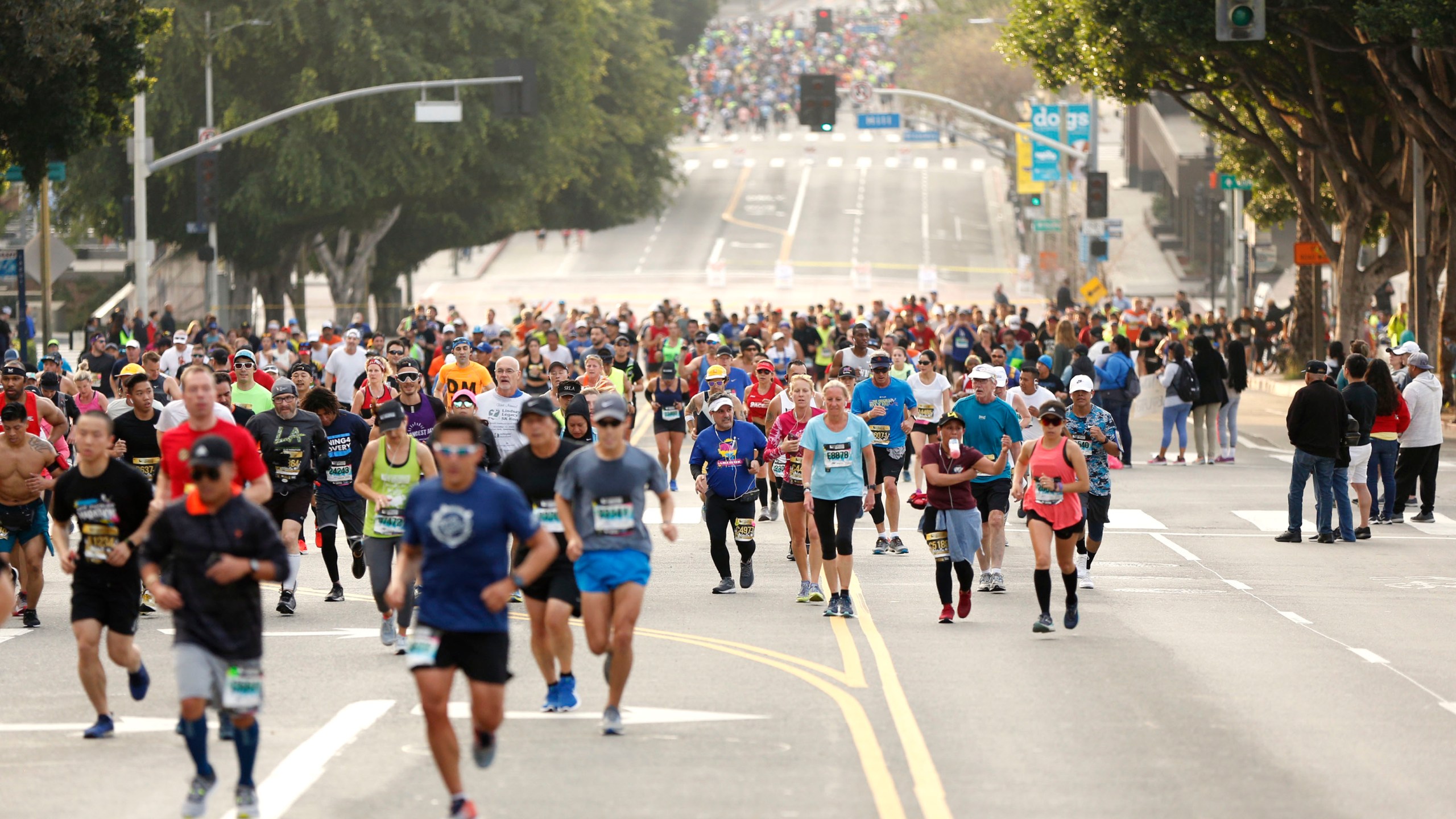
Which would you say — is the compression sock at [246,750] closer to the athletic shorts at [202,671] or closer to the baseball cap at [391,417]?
the athletic shorts at [202,671]

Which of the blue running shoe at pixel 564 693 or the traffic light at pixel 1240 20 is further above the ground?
the traffic light at pixel 1240 20

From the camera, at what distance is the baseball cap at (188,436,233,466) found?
868cm

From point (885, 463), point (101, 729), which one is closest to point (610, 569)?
point (101, 729)

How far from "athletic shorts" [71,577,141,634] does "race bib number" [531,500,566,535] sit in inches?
86.9

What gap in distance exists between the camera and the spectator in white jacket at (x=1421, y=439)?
21172 mm

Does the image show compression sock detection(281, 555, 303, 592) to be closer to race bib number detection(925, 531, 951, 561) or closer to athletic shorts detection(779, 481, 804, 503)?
athletic shorts detection(779, 481, 804, 503)

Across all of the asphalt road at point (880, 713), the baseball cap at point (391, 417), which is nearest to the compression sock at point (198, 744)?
the asphalt road at point (880, 713)

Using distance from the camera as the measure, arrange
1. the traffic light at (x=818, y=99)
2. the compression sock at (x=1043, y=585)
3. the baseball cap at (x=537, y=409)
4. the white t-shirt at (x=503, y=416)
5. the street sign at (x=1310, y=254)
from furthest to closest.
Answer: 1. the traffic light at (x=818, y=99)
2. the street sign at (x=1310, y=254)
3. the white t-shirt at (x=503, y=416)
4. the compression sock at (x=1043, y=585)
5. the baseball cap at (x=537, y=409)

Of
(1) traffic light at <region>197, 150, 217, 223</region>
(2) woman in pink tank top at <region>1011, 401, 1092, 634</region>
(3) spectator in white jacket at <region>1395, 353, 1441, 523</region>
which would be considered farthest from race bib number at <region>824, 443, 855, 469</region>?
(1) traffic light at <region>197, 150, 217, 223</region>

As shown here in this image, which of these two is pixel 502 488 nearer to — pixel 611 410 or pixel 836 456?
pixel 611 410

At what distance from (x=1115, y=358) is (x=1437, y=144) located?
837 cm

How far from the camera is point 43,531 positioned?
14422mm

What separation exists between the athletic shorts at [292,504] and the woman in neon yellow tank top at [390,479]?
2003mm

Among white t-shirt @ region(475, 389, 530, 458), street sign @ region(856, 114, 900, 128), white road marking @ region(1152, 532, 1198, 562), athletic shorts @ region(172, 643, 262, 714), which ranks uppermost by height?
street sign @ region(856, 114, 900, 128)
